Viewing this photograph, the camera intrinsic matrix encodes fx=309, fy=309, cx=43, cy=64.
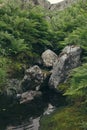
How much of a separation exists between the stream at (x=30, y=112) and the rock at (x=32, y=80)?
794mm

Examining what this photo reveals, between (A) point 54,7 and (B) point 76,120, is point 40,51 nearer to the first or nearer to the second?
(B) point 76,120

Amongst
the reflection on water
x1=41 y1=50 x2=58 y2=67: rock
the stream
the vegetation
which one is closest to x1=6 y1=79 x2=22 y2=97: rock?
the vegetation

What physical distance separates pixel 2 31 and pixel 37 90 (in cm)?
562

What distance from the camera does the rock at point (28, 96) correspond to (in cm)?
1722

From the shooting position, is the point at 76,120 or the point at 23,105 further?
the point at 23,105

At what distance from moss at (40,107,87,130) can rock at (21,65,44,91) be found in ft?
18.1

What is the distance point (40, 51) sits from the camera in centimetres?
2358

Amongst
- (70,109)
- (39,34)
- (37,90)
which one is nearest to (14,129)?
(70,109)

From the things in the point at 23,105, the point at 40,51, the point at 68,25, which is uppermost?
the point at 68,25

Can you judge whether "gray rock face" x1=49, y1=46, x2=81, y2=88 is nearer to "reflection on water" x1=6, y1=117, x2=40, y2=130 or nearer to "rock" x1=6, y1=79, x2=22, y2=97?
"rock" x1=6, y1=79, x2=22, y2=97

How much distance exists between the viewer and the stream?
1357cm

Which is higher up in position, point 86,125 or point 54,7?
point 54,7

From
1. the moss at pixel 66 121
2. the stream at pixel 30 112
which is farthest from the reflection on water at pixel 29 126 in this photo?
the moss at pixel 66 121

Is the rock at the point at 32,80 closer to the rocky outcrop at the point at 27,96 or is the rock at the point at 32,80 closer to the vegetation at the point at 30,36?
the rocky outcrop at the point at 27,96
